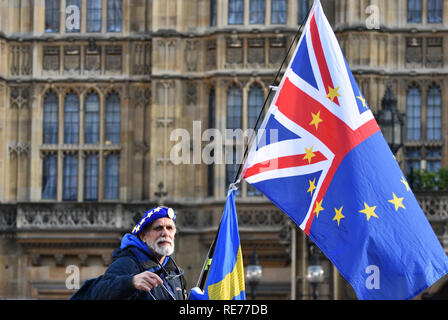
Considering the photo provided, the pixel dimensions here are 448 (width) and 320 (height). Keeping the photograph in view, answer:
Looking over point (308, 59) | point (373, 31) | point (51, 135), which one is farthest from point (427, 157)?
point (308, 59)

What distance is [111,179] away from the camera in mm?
28516

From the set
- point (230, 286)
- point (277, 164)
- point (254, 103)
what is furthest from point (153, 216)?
point (254, 103)

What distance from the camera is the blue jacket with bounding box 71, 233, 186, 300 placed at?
6587 millimetres

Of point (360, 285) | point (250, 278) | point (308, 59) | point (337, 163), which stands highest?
point (308, 59)

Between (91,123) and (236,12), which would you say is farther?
(91,123)

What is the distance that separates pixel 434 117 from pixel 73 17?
26.4ft

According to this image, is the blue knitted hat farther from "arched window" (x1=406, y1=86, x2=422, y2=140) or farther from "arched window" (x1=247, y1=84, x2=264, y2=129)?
"arched window" (x1=406, y1=86, x2=422, y2=140)

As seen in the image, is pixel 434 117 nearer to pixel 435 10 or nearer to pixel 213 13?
pixel 435 10

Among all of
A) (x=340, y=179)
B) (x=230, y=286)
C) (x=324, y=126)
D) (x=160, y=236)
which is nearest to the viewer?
(x=160, y=236)

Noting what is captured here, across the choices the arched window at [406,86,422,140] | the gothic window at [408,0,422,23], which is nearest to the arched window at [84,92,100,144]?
the arched window at [406,86,422,140]

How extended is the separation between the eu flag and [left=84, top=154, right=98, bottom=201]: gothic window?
755 inches

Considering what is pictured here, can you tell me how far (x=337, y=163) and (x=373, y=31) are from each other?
18.9 meters
